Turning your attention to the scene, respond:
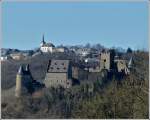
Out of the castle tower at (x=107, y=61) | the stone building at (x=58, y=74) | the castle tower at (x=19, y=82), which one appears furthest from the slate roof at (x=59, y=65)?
the castle tower at (x=107, y=61)

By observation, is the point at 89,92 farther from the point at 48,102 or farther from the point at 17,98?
the point at 17,98

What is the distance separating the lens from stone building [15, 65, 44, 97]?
2.85 meters

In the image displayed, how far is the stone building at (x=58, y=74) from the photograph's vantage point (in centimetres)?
297

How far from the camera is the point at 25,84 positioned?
311cm

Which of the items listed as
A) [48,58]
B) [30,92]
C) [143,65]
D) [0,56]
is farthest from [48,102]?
[0,56]

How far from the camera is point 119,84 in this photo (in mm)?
4398

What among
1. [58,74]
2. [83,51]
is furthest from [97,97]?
[58,74]

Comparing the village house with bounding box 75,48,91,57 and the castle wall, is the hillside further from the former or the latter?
the village house with bounding box 75,48,91,57

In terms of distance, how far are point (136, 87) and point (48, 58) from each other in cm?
116

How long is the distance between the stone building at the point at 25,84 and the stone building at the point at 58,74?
0.09 metres

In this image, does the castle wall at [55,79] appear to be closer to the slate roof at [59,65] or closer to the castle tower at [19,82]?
the slate roof at [59,65]

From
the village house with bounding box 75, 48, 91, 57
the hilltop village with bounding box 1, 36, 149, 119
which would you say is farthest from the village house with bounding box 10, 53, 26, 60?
the village house with bounding box 75, 48, 91, 57

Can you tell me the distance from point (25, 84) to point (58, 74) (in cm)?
32

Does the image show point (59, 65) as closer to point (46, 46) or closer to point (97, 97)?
point (46, 46)
